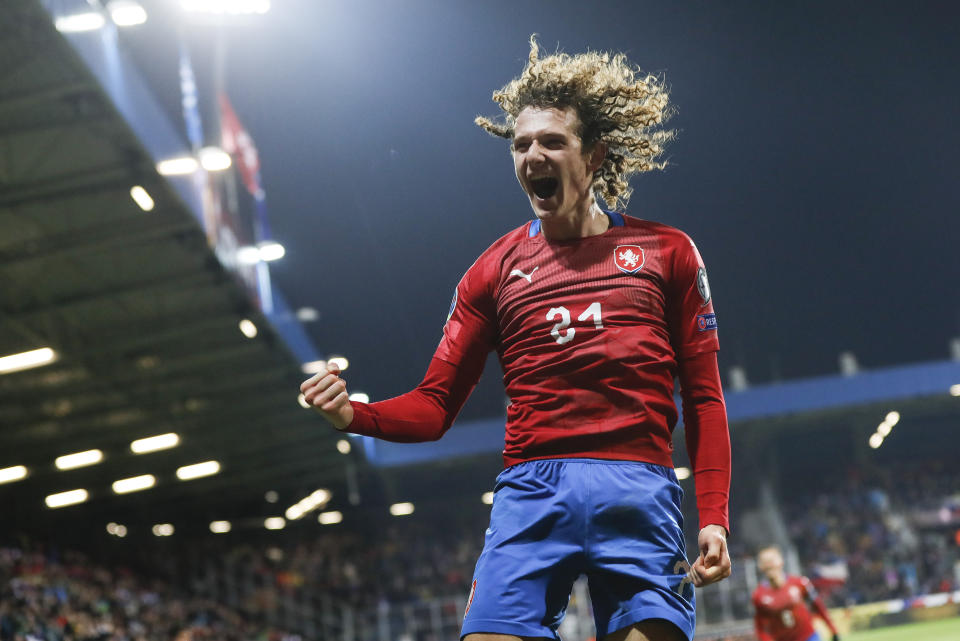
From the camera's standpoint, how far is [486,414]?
30.7m

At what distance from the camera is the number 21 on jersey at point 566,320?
2.87 meters

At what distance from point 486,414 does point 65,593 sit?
1319 cm

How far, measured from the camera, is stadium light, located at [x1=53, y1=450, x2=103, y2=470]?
2511cm

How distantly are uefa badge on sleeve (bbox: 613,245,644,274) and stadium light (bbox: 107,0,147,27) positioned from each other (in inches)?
414

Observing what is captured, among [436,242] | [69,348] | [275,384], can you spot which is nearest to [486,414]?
[275,384]

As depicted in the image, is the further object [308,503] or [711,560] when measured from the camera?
[308,503]

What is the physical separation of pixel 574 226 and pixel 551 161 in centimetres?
21

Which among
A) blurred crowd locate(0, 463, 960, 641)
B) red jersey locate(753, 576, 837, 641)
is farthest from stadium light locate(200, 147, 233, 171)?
red jersey locate(753, 576, 837, 641)

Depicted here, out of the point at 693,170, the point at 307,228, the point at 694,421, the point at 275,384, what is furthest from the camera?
the point at 275,384

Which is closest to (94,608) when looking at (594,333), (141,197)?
(141,197)

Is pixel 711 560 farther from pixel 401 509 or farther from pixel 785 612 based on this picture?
pixel 401 509

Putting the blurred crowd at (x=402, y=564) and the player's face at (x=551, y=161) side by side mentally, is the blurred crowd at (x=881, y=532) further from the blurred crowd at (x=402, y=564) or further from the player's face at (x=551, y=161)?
the player's face at (x=551, y=161)

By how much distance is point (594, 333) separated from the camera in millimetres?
2850

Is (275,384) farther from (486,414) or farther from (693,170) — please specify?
(693,170)
